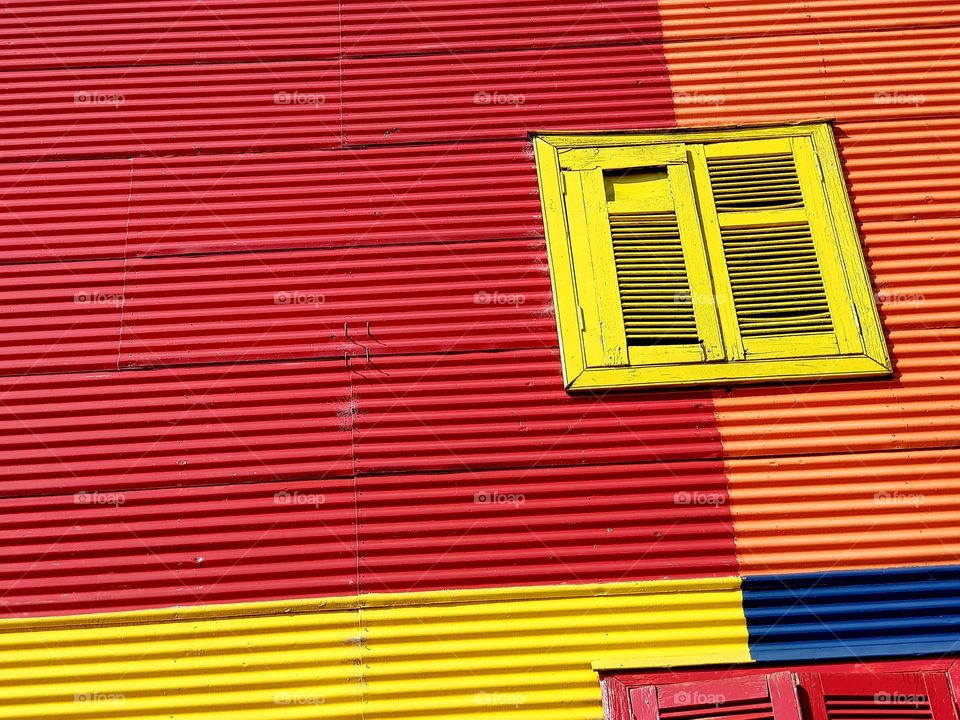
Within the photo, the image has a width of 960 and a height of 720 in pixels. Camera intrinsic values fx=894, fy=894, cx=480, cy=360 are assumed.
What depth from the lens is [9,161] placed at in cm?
691

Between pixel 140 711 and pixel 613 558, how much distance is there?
3.02 m

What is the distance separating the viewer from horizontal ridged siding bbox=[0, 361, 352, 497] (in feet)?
19.4

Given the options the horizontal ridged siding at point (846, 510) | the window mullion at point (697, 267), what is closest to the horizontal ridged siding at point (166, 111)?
the window mullion at point (697, 267)

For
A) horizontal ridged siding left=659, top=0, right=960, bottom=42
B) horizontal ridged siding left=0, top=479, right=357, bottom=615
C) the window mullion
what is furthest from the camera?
horizontal ridged siding left=659, top=0, right=960, bottom=42

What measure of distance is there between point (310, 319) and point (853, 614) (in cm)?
407

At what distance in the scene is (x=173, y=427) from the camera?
6.04 m

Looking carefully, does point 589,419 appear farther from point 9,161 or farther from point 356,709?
point 9,161
